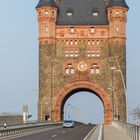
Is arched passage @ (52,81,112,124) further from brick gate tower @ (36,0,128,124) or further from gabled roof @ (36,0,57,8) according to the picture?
gabled roof @ (36,0,57,8)

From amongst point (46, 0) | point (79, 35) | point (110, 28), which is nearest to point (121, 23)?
point (110, 28)

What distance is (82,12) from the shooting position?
103750 mm

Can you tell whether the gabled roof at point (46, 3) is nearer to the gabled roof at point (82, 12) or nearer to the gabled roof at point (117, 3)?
the gabled roof at point (82, 12)

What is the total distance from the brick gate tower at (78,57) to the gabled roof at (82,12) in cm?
138

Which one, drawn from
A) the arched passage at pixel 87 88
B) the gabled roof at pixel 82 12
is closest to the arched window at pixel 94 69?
the arched passage at pixel 87 88

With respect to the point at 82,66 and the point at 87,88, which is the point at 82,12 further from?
the point at 87,88

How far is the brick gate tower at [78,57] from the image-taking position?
95.7 meters

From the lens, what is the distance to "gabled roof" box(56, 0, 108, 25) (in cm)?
9988

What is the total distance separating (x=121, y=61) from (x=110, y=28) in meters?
6.90

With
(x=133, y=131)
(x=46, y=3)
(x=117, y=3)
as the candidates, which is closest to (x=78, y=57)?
(x=46, y=3)

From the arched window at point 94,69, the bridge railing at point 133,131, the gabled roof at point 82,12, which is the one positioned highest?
the gabled roof at point 82,12

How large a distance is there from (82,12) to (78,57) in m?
11.4

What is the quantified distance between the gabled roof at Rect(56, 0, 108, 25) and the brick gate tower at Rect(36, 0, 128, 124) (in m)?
1.38

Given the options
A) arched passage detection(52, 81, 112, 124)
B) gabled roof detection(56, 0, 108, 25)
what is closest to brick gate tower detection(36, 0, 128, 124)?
arched passage detection(52, 81, 112, 124)
